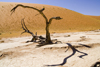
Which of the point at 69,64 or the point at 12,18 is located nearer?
the point at 69,64

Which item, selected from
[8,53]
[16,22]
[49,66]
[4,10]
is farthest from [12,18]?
[49,66]

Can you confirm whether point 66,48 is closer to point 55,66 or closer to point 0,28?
point 55,66

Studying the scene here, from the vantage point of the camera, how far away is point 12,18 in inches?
779

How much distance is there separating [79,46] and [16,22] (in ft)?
56.6

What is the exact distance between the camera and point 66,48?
12.5ft

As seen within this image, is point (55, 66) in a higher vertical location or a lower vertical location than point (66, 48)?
lower

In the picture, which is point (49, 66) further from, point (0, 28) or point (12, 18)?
point (12, 18)

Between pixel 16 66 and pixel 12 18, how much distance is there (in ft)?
62.5

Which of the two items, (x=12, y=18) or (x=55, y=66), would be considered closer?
(x=55, y=66)

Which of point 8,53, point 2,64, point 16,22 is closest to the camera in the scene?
point 2,64

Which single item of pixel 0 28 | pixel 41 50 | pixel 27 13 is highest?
pixel 27 13

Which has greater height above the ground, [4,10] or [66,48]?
[4,10]

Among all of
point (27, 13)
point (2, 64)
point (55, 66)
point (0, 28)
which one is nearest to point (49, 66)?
point (55, 66)

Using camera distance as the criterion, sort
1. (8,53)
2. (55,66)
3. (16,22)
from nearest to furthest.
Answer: (55,66) → (8,53) → (16,22)
